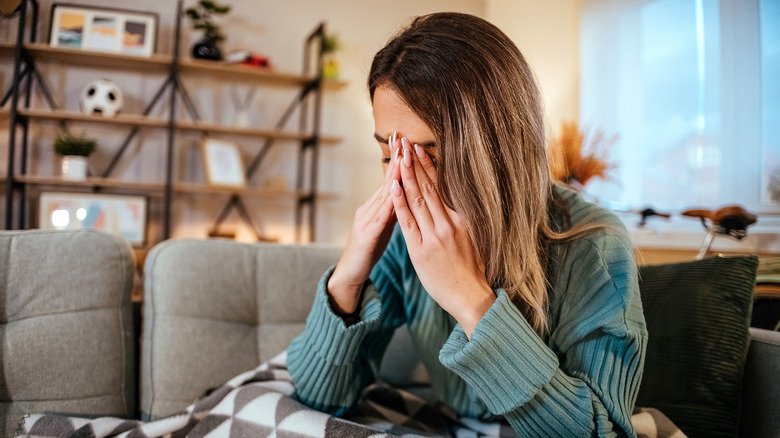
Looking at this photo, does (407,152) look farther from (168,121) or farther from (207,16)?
(207,16)

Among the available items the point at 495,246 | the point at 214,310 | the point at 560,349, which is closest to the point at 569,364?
the point at 560,349

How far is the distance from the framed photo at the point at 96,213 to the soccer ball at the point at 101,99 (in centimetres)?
50

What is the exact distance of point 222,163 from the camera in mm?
3729

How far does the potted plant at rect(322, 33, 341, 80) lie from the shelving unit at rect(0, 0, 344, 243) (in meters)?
0.05

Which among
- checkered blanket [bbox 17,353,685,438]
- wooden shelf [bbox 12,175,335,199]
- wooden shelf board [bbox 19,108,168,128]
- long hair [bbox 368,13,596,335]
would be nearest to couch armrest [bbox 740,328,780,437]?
checkered blanket [bbox 17,353,685,438]

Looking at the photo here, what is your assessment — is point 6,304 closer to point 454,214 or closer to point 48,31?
point 454,214

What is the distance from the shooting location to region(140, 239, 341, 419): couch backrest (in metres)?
1.20

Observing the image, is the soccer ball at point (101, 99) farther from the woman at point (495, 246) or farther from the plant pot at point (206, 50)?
the woman at point (495, 246)

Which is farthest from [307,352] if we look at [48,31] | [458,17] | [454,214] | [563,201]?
[48,31]

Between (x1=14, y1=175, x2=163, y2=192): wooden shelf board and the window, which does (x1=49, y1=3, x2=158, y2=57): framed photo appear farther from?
the window

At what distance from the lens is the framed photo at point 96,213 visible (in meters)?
3.40

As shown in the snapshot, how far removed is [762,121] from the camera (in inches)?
95.1

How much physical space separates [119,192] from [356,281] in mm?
3125

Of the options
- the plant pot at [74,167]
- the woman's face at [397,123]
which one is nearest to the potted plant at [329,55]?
the plant pot at [74,167]
